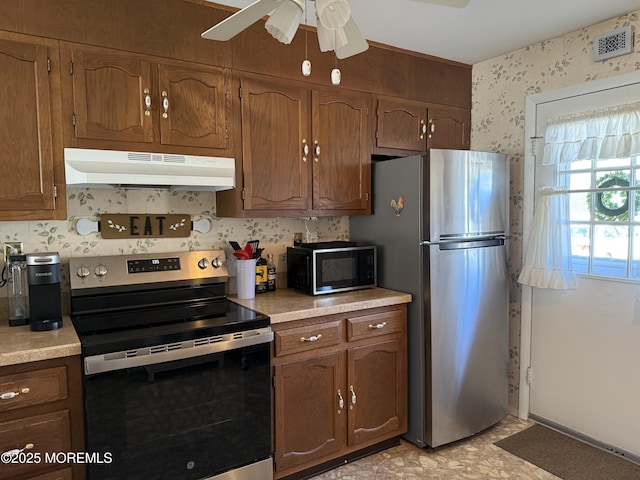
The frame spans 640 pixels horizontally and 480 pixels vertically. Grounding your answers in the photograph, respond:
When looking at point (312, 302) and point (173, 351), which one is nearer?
point (173, 351)

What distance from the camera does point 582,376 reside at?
271 cm

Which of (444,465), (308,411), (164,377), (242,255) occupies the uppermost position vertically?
(242,255)

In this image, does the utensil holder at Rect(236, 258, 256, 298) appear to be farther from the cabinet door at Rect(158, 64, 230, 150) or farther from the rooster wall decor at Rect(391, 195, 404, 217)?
the rooster wall decor at Rect(391, 195, 404, 217)

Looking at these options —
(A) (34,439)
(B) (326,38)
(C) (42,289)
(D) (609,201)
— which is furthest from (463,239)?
(A) (34,439)

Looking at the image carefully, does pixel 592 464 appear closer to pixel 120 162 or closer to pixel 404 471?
pixel 404 471

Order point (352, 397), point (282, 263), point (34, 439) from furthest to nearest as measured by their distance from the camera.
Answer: point (282, 263)
point (352, 397)
point (34, 439)

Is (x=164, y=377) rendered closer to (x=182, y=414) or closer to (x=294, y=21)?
(x=182, y=414)

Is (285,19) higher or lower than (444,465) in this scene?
higher

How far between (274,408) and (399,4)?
2.05 m

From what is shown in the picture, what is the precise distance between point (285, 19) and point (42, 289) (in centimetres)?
146

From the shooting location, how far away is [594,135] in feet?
8.33

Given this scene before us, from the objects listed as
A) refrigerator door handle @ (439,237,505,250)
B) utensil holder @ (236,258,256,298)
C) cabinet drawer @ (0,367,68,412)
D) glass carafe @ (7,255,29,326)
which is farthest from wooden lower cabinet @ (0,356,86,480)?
refrigerator door handle @ (439,237,505,250)

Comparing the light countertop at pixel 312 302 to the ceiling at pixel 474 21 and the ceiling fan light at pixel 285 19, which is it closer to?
the ceiling fan light at pixel 285 19

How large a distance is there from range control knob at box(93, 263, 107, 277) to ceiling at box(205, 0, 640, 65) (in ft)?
4.62
